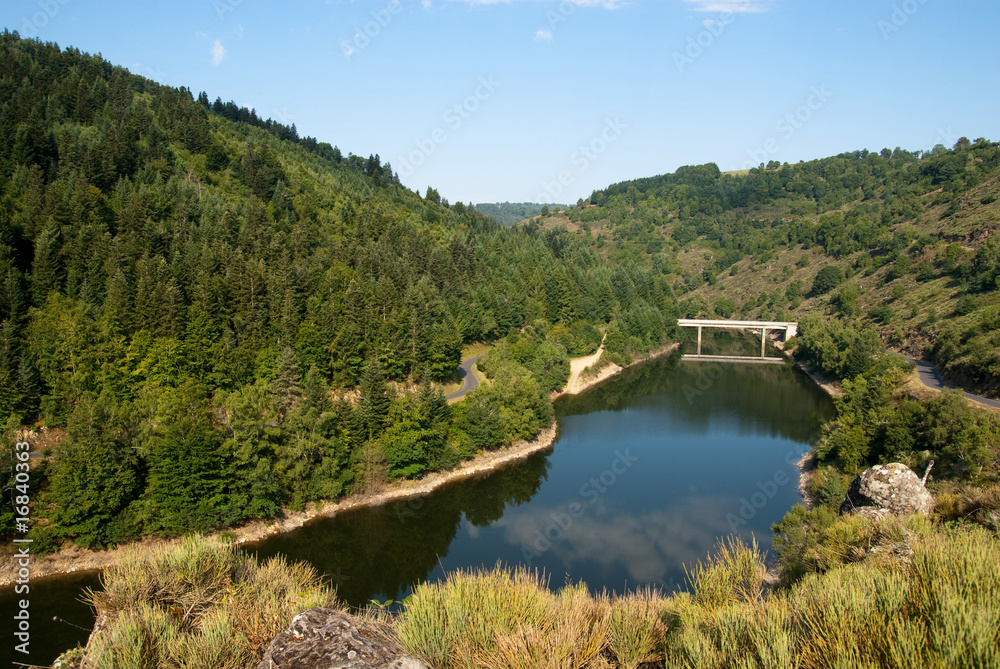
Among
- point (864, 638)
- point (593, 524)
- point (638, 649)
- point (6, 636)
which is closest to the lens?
point (864, 638)

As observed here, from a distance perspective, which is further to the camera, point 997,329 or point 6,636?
point 997,329

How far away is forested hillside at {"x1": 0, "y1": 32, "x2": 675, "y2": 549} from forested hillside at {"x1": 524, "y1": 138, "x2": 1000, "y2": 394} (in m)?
32.4

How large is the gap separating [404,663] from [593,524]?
75.3 feet

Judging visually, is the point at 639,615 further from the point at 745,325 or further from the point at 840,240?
the point at 840,240

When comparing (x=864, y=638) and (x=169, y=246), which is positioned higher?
Answer: (x=169, y=246)

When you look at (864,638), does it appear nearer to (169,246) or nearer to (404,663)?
(404,663)

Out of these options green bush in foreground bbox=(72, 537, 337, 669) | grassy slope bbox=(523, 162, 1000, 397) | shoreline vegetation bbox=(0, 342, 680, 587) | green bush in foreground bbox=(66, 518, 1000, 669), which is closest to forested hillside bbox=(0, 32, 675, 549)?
shoreline vegetation bbox=(0, 342, 680, 587)

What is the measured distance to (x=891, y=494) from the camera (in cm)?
1382

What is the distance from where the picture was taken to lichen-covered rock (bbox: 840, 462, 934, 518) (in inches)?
531

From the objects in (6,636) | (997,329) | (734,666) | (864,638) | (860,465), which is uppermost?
(997,329)

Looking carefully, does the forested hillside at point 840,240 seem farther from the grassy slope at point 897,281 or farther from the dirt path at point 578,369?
the dirt path at point 578,369

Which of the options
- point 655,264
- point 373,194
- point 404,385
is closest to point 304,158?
point 373,194

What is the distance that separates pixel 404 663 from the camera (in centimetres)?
771

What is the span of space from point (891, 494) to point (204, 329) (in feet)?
108
